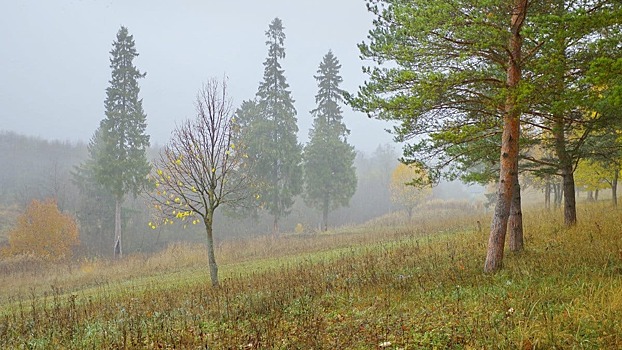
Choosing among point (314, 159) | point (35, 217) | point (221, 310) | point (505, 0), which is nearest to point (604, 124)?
point (505, 0)

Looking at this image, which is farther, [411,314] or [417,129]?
[417,129]

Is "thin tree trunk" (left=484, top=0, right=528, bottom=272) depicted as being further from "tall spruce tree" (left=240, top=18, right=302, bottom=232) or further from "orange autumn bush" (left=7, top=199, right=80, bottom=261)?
"orange autumn bush" (left=7, top=199, right=80, bottom=261)

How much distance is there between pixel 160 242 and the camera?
3828 cm

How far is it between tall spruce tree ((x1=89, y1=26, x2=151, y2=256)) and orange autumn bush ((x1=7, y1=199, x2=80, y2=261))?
384 centimetres

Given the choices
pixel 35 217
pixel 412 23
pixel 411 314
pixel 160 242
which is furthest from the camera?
pixel 160 242

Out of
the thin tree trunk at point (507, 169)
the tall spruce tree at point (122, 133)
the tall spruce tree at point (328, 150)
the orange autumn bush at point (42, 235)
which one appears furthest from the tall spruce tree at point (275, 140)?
the thin tree trunk at point (507, 169)

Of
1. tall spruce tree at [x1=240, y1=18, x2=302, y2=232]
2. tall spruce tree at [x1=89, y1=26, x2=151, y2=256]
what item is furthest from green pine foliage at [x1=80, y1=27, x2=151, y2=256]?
tall spruce tree at [x1=240, y1=18, x2=302, y2=232]

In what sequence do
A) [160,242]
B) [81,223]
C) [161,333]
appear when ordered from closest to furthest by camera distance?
[161,333] → [81,223] → [160,242]

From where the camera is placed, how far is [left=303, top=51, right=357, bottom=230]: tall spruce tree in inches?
1385

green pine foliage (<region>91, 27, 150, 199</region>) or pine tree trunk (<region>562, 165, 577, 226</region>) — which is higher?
green pine foliage (<region>91, 27, 150, 199</region>)

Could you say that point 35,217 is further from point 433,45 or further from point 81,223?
point 433,45

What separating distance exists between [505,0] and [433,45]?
1.48m

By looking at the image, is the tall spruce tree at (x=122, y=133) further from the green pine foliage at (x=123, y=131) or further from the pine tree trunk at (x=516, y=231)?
the pine tree trunk at (x=516, y=231)

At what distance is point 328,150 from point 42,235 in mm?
24068
